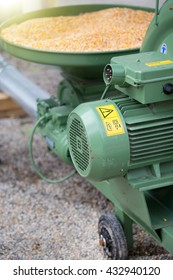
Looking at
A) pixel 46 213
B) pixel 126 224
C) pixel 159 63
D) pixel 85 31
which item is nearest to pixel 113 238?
pixel 126 224

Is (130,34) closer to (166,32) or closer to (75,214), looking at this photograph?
(166,32)

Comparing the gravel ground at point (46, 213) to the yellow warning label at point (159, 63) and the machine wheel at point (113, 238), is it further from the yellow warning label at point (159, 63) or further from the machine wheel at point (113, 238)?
the yellow warning label at point (159, 63)

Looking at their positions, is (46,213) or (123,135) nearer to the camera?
(123,135)

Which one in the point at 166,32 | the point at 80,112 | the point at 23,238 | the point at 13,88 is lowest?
the point at 23,238

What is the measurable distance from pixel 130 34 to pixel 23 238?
1204 mm

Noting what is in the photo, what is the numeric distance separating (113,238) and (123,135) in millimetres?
669

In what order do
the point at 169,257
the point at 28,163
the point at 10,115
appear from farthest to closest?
the point at 10,115 < the point at 28,163 < the point at 169,257

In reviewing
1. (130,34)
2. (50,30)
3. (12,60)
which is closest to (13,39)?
(50,30)

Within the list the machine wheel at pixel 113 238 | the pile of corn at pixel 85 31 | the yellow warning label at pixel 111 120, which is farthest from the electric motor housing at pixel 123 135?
the pile of corn at pixel 85 31

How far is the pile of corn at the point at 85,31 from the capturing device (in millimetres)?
2986

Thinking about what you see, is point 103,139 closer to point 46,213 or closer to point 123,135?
point 123,135

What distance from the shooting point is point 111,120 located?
2348 mm

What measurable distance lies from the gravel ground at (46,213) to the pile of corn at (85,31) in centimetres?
88

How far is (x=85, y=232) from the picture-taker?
10.3ft
